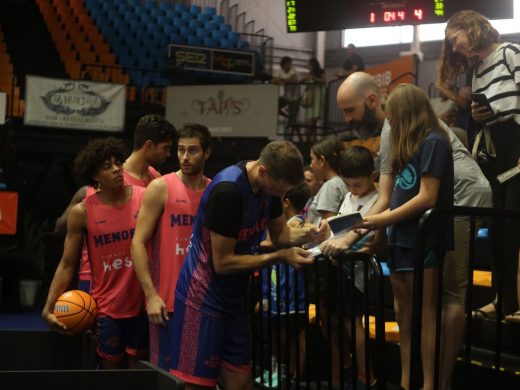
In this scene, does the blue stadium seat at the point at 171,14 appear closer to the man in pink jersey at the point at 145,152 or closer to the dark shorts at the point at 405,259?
the man in pink jersey at the point at 145,152

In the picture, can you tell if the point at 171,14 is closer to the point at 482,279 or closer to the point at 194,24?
the point at 194,24

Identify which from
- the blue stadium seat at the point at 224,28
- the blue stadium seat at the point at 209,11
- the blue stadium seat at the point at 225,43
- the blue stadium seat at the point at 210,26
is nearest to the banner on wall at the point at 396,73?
the blue stadium seat at the point at 225,43

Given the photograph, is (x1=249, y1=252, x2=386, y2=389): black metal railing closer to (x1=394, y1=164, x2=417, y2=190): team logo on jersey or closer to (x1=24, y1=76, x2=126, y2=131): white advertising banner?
(x1=394, y1=164, x2=417, y2=190): team logo on jersey

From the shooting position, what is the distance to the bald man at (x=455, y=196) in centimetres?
400

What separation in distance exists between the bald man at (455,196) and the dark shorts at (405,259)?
16cm

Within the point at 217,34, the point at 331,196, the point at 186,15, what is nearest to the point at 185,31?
the point at 186,15

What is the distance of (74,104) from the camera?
1516 cm

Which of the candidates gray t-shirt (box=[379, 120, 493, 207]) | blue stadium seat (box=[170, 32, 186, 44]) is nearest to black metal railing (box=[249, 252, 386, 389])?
gray t-shirt (box=[379, 120, 493, 207])

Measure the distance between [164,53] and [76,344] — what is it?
15.1 m

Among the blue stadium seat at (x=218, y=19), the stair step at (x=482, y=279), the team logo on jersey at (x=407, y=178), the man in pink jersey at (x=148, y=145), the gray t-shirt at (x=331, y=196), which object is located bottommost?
the stair step at (x=482, y=279)

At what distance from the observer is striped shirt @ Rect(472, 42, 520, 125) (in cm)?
455

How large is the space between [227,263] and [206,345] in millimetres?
428

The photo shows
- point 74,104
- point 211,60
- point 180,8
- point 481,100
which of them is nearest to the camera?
point 481,100

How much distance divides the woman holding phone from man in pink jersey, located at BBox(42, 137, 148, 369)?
1.92 meters
